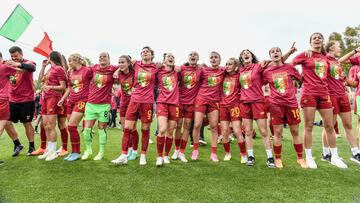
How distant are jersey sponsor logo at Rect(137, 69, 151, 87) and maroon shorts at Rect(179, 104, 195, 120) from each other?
950mm

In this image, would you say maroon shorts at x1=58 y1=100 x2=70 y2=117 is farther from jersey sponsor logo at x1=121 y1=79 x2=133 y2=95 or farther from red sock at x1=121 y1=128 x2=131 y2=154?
red sock at x1=121 y1=128 x2=131 y2=154

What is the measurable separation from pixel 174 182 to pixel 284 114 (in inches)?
102

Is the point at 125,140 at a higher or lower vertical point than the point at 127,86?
lower

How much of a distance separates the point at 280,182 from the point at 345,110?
257cm

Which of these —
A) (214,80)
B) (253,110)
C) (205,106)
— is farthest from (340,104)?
(205,106)

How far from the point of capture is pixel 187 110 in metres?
6.34

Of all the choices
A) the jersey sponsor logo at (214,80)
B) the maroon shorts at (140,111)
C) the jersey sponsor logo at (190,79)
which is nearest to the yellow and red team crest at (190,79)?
the jersey sponsor logo at (190,79)

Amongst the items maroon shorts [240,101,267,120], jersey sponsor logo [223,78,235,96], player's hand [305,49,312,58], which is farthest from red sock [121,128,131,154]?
player's hand [305,49,312,58]

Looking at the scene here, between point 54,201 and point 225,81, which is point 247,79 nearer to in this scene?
point 225,81

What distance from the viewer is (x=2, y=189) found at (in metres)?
4.31

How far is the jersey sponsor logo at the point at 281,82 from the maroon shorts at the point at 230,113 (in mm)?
917

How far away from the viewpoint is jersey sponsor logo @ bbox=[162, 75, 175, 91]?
598 cm

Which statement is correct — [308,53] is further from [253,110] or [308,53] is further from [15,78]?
[15,78]

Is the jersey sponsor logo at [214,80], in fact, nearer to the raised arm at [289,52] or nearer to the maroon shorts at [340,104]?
the raised arm at [289,52]
